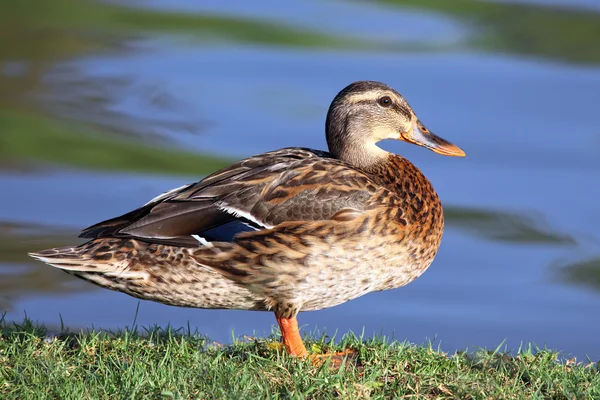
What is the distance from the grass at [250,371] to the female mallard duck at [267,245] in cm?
26

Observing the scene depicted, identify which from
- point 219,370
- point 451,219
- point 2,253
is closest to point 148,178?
point 2,253

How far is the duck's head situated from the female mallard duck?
30cm

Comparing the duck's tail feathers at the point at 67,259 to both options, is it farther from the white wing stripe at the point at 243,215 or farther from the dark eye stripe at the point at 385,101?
the dark eye stripe at the point at 385,101

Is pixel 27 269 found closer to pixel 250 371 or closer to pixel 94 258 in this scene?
pixel 94 258

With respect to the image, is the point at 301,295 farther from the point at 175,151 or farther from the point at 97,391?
the point at 175,151

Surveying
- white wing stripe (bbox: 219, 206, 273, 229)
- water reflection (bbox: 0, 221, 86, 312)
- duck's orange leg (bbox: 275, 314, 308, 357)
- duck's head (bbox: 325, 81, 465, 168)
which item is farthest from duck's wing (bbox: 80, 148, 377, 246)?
water reflection (bbox: 0, 221, 86, 312)

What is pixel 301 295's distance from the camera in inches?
221

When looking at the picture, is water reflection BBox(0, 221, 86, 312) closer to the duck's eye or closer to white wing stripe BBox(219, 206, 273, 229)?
white wing stripe BBox(219, 206, 273, 229)

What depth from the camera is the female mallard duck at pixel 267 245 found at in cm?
554

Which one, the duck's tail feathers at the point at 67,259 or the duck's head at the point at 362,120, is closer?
the duck's tail feathers at the point at 67,259

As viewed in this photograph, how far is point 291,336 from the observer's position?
5.64 meters

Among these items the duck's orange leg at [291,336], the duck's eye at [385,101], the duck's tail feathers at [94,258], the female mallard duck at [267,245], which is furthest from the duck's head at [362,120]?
the duck's tail feathers at [94,258]

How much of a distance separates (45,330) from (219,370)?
49.0 inches

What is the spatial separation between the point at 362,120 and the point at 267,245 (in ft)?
3.20
